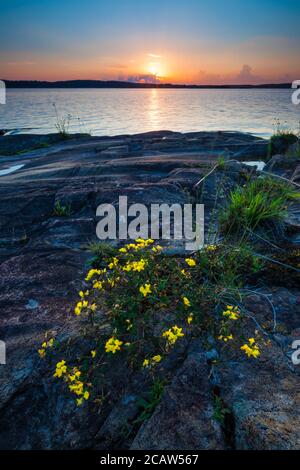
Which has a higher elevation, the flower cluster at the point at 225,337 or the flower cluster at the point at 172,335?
the flower cluster at the point at 172,335

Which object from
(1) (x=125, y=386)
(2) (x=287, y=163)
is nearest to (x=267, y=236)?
(1) (x=125, y=386)

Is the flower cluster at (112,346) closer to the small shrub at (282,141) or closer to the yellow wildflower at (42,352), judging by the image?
the yellow wildflower at (42,352)

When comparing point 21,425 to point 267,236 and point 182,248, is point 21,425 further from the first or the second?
→ point 267,236

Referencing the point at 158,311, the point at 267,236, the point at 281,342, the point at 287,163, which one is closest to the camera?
the point at 281,342

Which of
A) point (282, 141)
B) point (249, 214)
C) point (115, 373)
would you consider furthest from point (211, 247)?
point (282, 141)

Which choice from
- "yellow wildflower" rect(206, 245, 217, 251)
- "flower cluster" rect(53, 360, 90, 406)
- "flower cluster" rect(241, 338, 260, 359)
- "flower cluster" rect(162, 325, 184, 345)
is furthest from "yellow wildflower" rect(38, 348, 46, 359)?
"yellow wildflower" rect(206, 245, 217, 251)

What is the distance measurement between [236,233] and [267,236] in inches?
16.3

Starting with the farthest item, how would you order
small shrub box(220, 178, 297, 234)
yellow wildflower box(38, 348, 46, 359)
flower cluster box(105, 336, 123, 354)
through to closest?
small shrub box(220, 178, 297, 234)
yellow wildflower box(38, 348, 46, 359)
flower cluster box(105, 336, 123, 354)

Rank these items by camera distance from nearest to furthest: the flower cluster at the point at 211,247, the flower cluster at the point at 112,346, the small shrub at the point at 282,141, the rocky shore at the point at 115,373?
the rocky shore at the point at 115,373, the flower cluster at the point at 112,346, the flower cluster at the point at 211,247, the small shrub at the point at 282,141

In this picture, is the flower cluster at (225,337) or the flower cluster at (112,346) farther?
the flower cluster at (225,337)

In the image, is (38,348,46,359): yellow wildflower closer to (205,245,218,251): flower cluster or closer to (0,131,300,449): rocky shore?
(0,131,300,449): rocky shore

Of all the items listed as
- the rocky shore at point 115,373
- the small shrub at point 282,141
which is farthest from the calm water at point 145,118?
the rocky shore at point 115,373

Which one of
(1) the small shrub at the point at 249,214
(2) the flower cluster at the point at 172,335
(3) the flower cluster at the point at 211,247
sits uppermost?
(1) the small shrub at the point at 249,214
